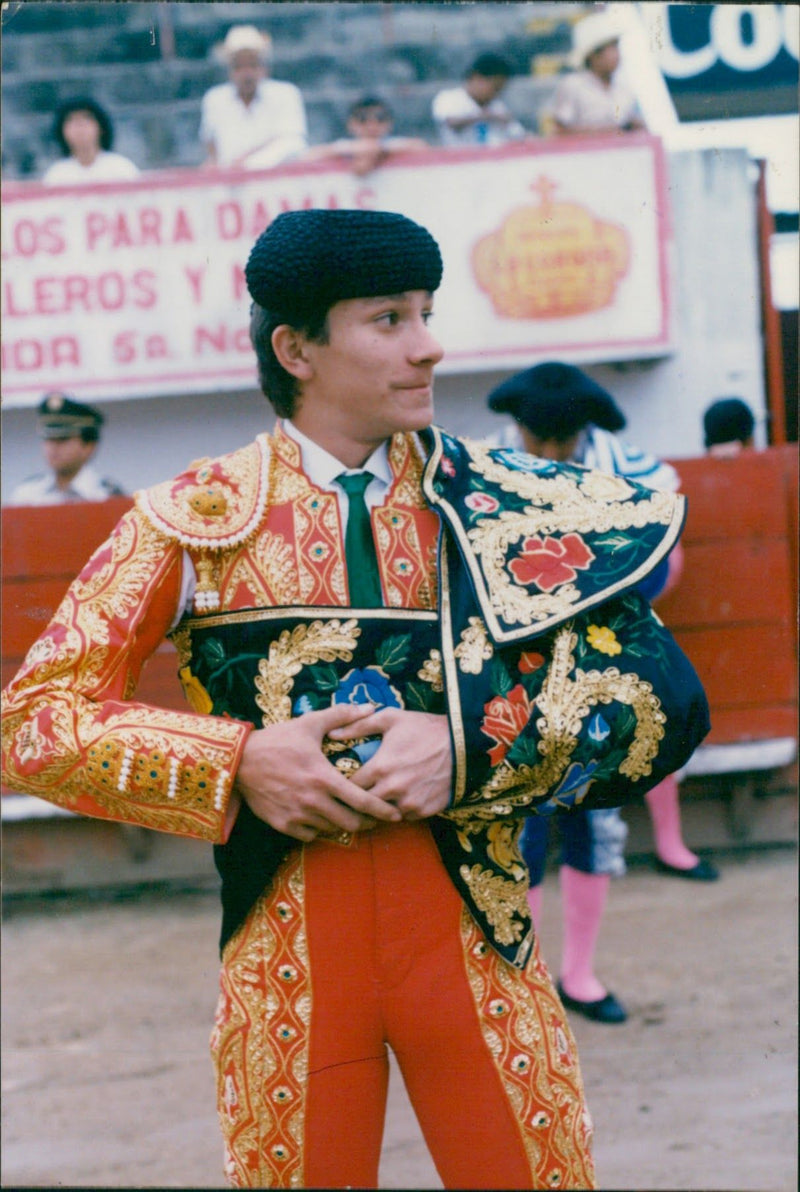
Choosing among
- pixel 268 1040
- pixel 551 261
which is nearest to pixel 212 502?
pixel 268 1040

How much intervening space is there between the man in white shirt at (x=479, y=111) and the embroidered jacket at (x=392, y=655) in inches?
196

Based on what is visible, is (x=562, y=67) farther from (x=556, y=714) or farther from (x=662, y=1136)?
(x=556, y=714)

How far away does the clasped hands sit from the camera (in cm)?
157

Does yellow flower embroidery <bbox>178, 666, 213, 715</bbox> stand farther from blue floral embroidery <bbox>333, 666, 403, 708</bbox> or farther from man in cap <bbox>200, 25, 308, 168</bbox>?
man in cap <bbox>200, 25, 308, 168</bbox>

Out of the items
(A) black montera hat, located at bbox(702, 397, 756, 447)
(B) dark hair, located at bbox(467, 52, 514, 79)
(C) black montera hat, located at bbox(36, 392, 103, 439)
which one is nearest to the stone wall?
(B) dark hair, located at bbox(467, 52, 514, 79)

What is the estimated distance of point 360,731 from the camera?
160 centimetres

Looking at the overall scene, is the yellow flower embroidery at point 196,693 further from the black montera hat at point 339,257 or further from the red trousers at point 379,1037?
the black montera hat at point 339,257

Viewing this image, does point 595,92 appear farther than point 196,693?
Yes

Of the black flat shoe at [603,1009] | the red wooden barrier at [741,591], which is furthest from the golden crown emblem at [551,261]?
the black flat shoe at [603,1009]

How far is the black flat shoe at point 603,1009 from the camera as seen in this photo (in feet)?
12.2

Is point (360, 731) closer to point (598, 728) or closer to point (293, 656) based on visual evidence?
point (293, 656)

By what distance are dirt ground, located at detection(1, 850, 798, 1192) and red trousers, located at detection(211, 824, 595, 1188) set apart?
1.36 meters

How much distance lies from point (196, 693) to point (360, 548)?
0.25 meters

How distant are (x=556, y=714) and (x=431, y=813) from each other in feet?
0.54
